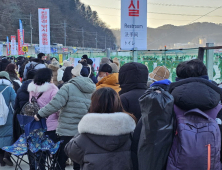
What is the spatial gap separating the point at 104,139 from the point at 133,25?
3.92 m

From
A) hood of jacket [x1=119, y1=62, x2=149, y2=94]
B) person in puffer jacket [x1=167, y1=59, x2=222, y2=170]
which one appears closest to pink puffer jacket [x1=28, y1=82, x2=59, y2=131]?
hood of jacket [x1=119, y1=62, x2=149, y2=94]

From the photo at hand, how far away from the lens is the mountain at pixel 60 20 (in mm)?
68812

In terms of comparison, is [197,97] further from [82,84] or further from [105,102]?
[82,84]

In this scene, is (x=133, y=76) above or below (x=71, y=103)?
above

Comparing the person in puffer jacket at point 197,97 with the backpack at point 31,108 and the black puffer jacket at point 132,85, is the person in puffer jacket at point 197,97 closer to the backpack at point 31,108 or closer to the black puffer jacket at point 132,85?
the black puffer jacket at point 132,85

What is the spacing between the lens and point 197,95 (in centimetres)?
203

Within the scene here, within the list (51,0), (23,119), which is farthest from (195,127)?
(51,0)

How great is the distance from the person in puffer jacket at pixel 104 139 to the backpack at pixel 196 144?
42cm

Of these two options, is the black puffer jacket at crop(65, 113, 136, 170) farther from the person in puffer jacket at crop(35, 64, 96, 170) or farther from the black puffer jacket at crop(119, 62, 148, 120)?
the person in puffer jacket at crop(35, 64, 96, 170)

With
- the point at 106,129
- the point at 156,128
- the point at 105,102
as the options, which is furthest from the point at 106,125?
the point at 156,128

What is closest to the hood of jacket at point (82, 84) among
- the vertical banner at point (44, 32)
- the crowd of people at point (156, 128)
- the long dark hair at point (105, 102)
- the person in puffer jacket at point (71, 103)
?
the person in puffer jacket at point (71, 103)

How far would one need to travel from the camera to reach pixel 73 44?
88812 mm

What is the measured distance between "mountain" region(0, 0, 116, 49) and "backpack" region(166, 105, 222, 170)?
58750mm

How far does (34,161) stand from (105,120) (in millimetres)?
2507
